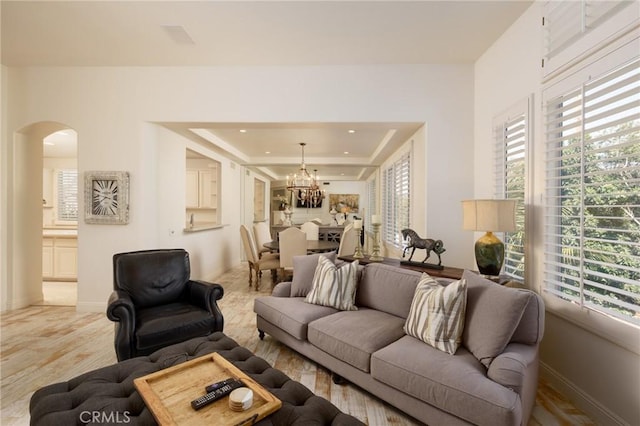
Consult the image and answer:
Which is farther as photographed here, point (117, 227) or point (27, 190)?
point (27, 190)

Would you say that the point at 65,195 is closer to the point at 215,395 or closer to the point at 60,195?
the point at 60,195

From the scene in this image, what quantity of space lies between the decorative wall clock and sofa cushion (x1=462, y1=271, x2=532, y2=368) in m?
3.96

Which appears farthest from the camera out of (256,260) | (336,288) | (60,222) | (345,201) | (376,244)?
(345,201)

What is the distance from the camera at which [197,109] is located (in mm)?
3826

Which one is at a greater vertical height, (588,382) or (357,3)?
(357,3)

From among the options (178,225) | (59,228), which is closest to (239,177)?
(178,225)

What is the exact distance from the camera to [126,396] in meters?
1.47

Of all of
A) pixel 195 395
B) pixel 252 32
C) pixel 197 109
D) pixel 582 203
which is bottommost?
pixel 195 395

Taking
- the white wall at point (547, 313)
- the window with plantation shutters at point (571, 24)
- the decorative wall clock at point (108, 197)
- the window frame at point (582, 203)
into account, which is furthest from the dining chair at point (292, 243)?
the window with plantation shutters at point (571, 24)

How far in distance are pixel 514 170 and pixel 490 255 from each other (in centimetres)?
88

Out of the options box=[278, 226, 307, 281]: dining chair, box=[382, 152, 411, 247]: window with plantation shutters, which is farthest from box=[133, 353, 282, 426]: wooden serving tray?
box=[382, 152, 411, 247]: window with plantation shutters

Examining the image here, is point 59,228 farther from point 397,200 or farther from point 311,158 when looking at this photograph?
point 397,200

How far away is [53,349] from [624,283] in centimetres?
455

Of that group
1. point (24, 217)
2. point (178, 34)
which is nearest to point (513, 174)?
point (178, 34)
